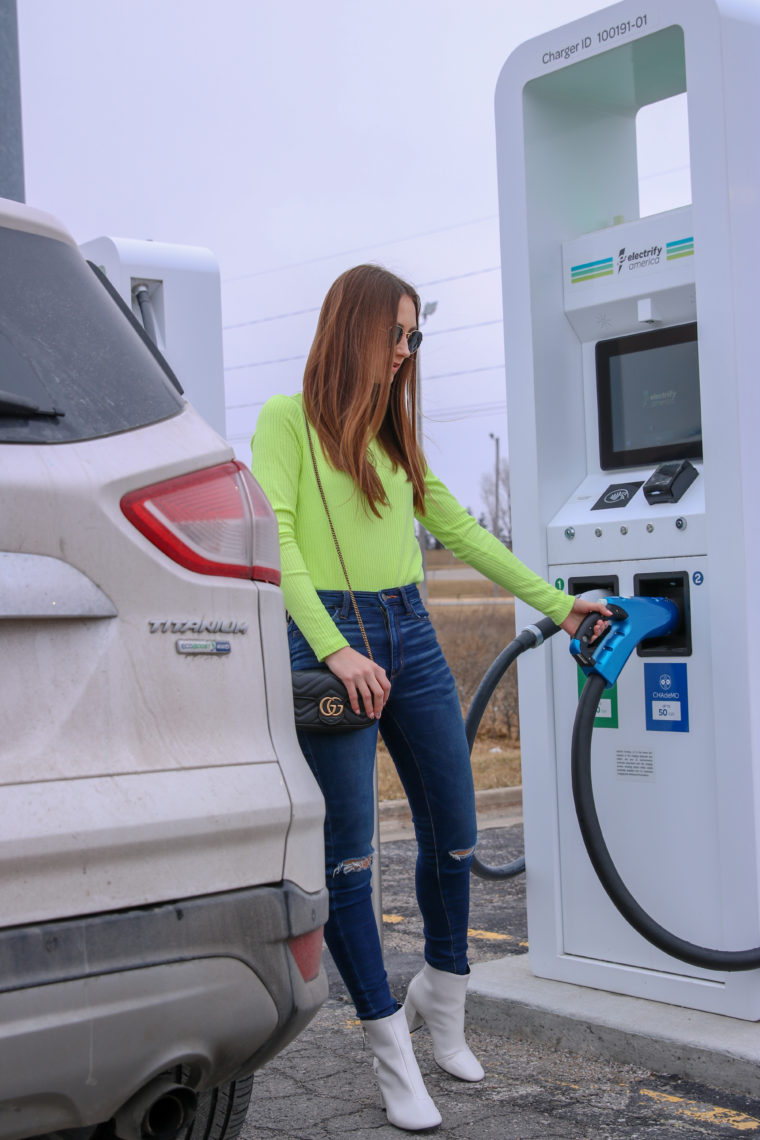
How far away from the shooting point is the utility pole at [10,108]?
4.56 metres

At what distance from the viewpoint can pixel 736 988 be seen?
3275mm

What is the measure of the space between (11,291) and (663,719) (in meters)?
2.24

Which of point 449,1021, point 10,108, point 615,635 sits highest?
point 10,108

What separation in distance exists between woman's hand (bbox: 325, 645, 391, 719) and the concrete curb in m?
1.22

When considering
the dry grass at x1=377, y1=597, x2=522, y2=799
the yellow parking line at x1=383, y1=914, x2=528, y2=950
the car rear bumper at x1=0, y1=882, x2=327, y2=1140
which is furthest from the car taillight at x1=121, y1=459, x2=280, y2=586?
the dry grass at x1=377, y1=597, x2=522, y2=799

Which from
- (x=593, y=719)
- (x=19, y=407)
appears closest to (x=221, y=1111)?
(x=19, y=407)

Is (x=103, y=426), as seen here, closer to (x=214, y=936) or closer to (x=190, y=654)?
(x=190, y=654)

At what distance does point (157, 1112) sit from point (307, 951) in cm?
31

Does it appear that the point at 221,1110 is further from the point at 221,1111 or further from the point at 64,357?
the point at 64,357

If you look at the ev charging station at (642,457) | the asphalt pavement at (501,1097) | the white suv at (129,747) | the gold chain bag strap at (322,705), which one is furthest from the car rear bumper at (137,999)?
the ev charging station at (642,457)

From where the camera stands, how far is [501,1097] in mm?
3074

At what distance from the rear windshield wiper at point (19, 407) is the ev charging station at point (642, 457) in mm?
2012

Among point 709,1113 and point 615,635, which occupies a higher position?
point 615,635

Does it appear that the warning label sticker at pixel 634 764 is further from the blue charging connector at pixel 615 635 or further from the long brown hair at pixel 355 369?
the long brown hair at pixel 355 369
